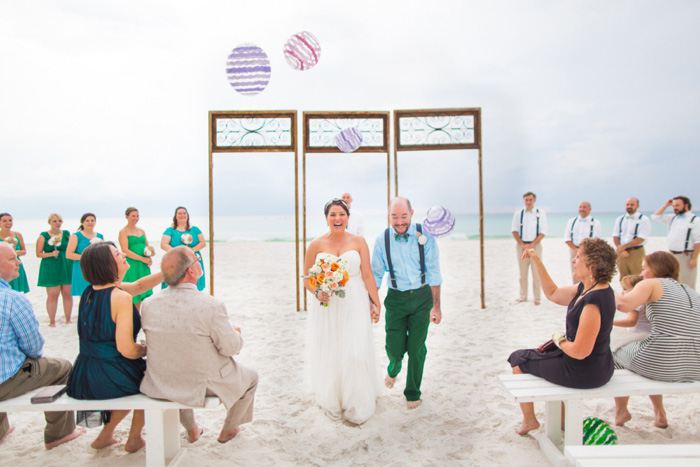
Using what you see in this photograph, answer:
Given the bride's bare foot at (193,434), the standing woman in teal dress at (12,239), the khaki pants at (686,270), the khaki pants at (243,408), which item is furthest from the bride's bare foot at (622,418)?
the standing woman in teal dress at (12,239)

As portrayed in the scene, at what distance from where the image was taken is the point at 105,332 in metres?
3.13

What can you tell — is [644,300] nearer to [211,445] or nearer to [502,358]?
[502,358]

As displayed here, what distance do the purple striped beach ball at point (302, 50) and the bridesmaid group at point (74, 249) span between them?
117 inches

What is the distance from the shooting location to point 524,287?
9.00 meters

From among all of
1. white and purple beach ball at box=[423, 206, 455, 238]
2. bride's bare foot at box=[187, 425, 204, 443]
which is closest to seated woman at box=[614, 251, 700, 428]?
bride's bare foot at box=[187, 425, 204, 443]

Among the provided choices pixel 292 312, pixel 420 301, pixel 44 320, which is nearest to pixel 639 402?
pixel 420 301

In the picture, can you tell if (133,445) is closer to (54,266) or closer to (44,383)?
(44,383)

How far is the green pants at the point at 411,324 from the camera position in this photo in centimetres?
421

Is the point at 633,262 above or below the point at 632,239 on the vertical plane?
below

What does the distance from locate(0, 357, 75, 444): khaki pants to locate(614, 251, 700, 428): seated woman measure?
4.20 meters

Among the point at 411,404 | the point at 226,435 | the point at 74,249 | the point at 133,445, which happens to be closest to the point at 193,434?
the point at 226,435

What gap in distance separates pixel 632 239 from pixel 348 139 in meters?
5.50

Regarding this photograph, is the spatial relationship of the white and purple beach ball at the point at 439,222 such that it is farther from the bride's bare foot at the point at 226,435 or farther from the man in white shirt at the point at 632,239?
the bride's bare foot at the point at 226,435

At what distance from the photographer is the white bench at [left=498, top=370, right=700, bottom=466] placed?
3.17 m
